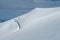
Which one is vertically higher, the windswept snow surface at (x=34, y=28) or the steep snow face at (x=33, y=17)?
the steep snow face at (x=33, y=17)

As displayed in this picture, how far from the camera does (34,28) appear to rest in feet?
3.76

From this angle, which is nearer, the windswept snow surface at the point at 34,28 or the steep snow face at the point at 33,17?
the windswept snow surface at the point at 34,28

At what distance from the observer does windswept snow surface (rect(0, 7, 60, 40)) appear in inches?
42.1

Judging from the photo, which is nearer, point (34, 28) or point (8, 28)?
point (34, 28)

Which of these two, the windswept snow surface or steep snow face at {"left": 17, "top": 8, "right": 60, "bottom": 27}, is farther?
steep snow face at {"left": 17, "top": 8, "right": 60, "bottom": 27}

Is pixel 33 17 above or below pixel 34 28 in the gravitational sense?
above

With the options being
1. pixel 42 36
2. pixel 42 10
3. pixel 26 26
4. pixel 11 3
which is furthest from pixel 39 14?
pixel 11 3

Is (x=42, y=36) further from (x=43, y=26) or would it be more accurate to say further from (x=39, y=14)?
(x=39, y=14)

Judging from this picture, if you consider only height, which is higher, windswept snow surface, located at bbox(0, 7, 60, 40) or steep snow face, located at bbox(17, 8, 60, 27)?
steep snow face, located at bbox(17, 8, 60, 27)

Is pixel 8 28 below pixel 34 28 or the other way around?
the other way around

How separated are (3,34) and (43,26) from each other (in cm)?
33

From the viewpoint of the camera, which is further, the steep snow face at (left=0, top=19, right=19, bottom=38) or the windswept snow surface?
the steep snow face at (left=0, top=19, right=19, bottom=38)

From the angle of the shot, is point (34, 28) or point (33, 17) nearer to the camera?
point (34, 28)

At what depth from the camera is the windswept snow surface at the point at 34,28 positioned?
3.51ft
